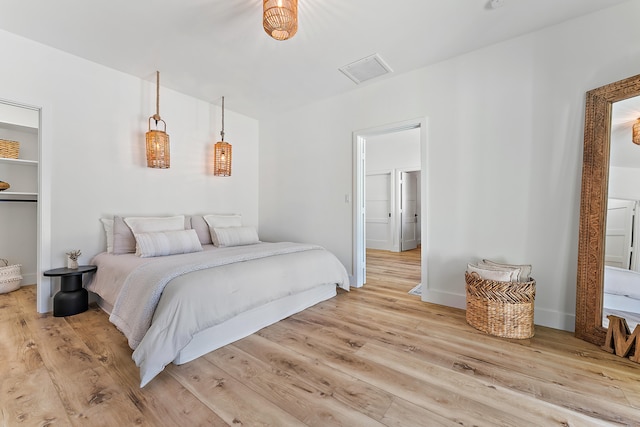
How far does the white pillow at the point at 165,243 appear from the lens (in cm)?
264

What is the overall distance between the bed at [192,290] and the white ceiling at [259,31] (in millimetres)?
1826

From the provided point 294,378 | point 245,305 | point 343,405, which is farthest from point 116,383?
point 343,405

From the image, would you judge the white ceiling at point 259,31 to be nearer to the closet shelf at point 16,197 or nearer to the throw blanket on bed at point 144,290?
the closet shelf at point 16,197

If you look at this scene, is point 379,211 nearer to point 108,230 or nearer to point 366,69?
point 366,69

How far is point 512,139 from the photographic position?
250cm

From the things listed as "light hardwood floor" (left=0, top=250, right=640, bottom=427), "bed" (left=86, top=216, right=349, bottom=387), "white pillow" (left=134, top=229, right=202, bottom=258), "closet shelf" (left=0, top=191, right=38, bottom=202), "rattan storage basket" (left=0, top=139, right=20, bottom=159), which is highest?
"rattan storage basket" (left=0, top=139, right=20, bottom=159)

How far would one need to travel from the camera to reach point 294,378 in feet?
5.31

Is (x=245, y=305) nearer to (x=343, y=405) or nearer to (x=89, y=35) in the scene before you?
(x=343, y=405)

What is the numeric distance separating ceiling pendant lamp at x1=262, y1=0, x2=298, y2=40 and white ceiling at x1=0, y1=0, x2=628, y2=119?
0.44 m

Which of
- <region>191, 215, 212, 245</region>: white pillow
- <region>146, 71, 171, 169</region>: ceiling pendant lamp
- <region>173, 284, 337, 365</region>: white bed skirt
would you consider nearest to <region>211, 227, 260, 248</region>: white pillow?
<region>191, 215, 212, 245</region>: white pillow

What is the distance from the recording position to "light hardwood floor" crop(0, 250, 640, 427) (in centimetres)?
132

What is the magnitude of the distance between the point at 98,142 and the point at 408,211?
6.39m

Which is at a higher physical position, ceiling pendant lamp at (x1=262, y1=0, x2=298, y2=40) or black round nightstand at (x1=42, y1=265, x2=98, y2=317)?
ceiling pendant lamp at (x1=262, y1=0, x2=298, y2=40)

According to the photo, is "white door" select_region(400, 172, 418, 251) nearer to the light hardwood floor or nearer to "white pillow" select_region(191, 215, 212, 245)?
the light hardwood floor
